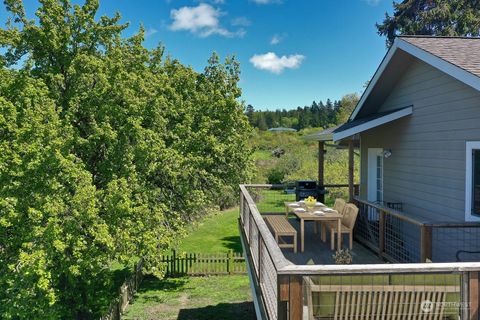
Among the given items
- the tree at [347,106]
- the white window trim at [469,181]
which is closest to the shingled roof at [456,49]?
the white window trim at [469,181]

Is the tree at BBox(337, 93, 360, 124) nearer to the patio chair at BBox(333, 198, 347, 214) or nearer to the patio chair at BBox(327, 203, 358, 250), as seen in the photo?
the patio chair at BBox(333, 198, 347, 214)

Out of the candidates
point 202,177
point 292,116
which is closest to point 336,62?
point 202,177

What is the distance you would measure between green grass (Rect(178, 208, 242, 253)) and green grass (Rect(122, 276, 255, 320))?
2.65 metres

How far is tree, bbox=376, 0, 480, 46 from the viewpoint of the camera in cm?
3023

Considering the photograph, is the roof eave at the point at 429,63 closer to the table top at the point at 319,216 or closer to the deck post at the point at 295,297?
the table top at the point at 319,216

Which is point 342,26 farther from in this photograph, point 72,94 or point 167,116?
point 72,94

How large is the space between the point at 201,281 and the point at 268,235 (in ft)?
44.5

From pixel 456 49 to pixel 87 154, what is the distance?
10086mm

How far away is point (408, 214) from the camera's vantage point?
7305mm

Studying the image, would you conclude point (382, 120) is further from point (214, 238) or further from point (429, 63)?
point (214, 238)

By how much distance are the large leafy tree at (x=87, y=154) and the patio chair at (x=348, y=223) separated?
16.3ft

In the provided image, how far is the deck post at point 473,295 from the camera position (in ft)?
10.6

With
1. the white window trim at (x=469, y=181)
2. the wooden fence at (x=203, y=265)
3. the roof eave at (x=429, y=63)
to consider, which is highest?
the roof eave at (x=429, y=63)

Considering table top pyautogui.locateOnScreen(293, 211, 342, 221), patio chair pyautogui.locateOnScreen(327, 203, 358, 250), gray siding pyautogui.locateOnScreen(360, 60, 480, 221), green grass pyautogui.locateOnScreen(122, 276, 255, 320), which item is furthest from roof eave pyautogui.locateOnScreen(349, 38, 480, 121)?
green grass pyautogui.locateOnScreen(122, 276, 255, 320)
